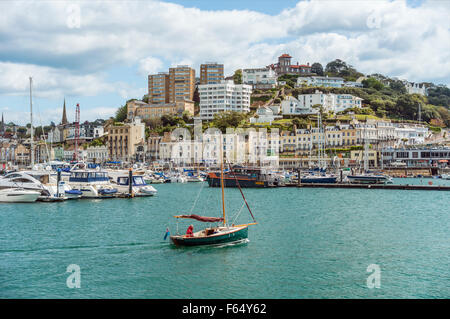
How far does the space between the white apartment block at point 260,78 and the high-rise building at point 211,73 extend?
31.0ft

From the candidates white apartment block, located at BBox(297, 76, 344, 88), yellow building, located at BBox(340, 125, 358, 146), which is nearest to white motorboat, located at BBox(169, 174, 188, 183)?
yellow building, located at BBox(340, 125, 358, 146)

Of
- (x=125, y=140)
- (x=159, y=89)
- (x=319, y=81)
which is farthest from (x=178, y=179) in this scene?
(x=319, y=81)

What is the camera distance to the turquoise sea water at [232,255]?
1977cm

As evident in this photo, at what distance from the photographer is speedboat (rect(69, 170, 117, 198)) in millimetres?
52938

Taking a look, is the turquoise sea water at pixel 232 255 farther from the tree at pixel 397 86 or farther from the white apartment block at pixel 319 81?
the tree at pixel 397 86

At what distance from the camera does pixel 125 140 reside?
4963 inches

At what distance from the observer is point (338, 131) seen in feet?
363

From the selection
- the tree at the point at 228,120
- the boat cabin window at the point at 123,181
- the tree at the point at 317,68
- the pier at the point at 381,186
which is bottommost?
the pier at the point at 381,186

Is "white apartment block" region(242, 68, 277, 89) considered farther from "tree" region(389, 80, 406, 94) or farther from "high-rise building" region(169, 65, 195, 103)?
"tree" region(389, 80, 406, 94)

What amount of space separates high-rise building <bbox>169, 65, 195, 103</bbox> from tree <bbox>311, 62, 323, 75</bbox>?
52.1 meters

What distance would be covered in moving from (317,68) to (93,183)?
448ft

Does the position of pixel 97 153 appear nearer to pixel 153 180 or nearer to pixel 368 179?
pixel 153 180

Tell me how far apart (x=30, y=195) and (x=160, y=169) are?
6334 cm

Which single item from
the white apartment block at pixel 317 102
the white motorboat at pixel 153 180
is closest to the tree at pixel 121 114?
the white apartment block at pixel 317 102
